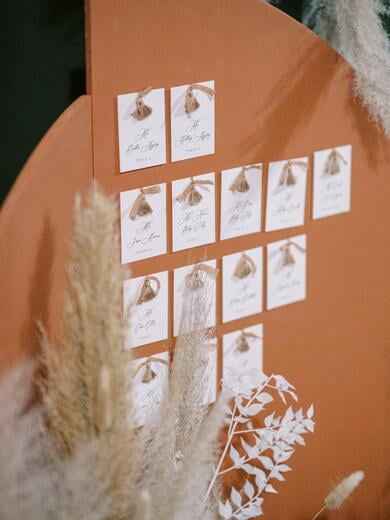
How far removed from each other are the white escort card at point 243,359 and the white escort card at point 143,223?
302 millimetres

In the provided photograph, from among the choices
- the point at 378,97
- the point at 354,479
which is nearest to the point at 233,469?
the point at 354,479

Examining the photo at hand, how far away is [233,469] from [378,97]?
0.89m

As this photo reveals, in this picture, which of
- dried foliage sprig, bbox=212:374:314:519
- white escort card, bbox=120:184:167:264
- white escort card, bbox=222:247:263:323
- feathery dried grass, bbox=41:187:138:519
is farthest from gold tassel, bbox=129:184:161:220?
dried foliage sprig, bbox=212:374:314:519

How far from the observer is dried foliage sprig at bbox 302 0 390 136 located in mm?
1863

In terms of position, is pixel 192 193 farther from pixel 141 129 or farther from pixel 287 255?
pixel 287 255

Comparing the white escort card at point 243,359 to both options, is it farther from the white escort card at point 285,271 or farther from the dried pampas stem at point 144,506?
the dried pampas stem at point 144,506

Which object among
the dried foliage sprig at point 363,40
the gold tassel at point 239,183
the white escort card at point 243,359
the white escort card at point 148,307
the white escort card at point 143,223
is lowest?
the white escort card at point 243,359

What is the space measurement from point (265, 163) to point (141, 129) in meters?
0.34

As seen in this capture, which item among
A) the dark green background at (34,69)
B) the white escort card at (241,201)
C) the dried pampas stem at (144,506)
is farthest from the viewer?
the white escort card at (241,201)

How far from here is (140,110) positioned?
1638 mm

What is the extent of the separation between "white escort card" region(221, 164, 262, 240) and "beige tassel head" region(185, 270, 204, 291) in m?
0.10

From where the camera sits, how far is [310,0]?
6.53 ft

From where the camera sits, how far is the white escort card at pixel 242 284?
188 cm

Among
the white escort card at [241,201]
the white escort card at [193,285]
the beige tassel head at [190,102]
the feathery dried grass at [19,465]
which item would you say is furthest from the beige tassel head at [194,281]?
the feathery dried grass at [19,465]
